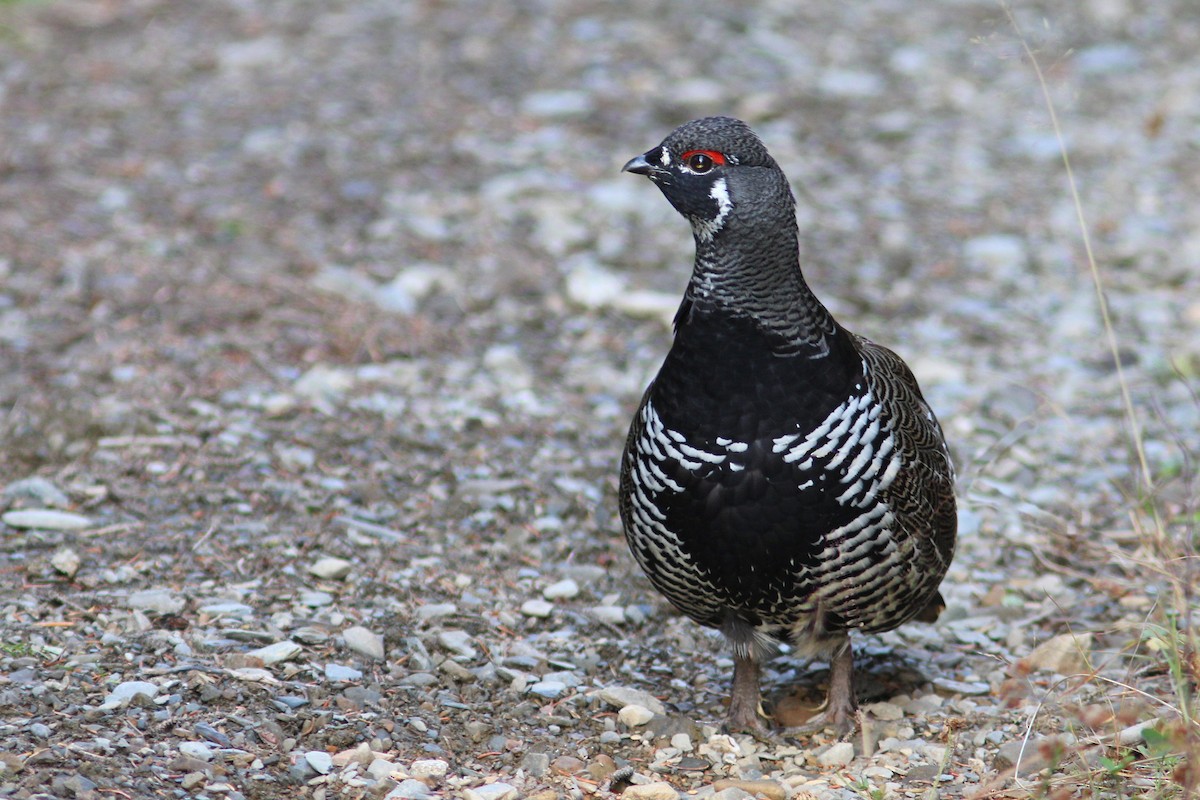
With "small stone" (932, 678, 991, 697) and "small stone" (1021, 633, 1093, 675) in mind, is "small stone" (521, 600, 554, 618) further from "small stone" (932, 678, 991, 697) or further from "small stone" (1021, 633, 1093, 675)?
"small stone" (1021, 633, 1093, 675)

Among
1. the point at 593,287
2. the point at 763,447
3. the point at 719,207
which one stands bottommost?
the point at 593,287

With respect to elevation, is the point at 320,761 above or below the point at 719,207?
below

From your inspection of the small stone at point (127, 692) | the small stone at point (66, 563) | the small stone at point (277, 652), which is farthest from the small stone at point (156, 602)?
the small stone at point (127, 692)

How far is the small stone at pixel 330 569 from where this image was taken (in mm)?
5027

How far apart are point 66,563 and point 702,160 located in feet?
8.27

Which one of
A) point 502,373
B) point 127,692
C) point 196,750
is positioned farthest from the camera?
point 502,373

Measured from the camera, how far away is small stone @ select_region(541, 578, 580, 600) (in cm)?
525

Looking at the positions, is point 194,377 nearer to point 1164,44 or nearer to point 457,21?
point 457,21

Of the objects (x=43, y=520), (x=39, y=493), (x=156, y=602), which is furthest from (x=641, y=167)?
(x=39, y=493)

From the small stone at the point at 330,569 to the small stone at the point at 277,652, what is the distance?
0.55 metres

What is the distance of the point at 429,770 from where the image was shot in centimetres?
400

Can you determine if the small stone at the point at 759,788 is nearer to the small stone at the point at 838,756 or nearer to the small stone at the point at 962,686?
the small stone at the point at 838,756

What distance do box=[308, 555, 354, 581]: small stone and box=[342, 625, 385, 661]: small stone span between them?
0.41 m

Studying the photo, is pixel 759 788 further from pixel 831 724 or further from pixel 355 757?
pixel 355 757
